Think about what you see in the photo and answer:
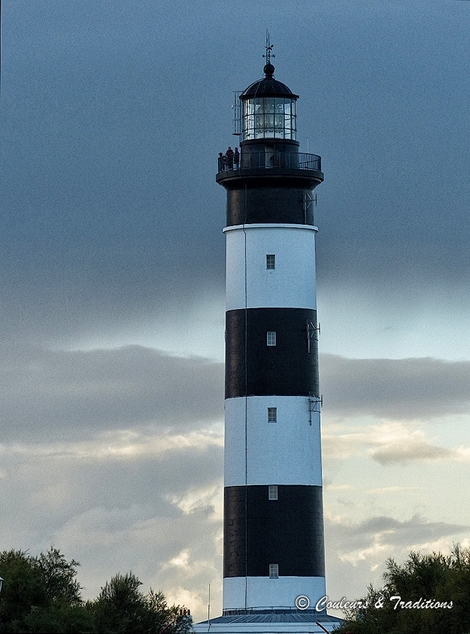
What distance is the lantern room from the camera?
199ft

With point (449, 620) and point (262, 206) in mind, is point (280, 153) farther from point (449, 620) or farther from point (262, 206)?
point (449, 620)

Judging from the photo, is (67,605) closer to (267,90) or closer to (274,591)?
(274,591)

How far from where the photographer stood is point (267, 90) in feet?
200

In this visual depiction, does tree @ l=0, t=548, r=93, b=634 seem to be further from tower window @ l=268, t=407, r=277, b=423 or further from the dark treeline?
tower window @ l=268, t=407, r=277, b=423

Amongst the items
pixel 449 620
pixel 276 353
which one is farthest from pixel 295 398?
pixel 449 620

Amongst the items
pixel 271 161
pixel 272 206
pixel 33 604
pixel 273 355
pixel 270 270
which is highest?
pixel 271 161

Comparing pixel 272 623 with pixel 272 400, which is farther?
pixel 272 400

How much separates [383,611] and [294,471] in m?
4.82

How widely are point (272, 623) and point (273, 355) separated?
758 centimetres

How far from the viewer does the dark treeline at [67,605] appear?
49344 millimetres

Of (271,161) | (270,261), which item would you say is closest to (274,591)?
(270,261)

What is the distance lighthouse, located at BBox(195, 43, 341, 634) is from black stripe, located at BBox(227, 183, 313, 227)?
0.03 metres

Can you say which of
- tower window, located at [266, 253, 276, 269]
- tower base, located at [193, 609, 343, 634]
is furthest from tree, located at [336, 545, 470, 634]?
tower window, located at [266, 253, 276, 269]

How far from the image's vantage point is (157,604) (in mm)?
55438
